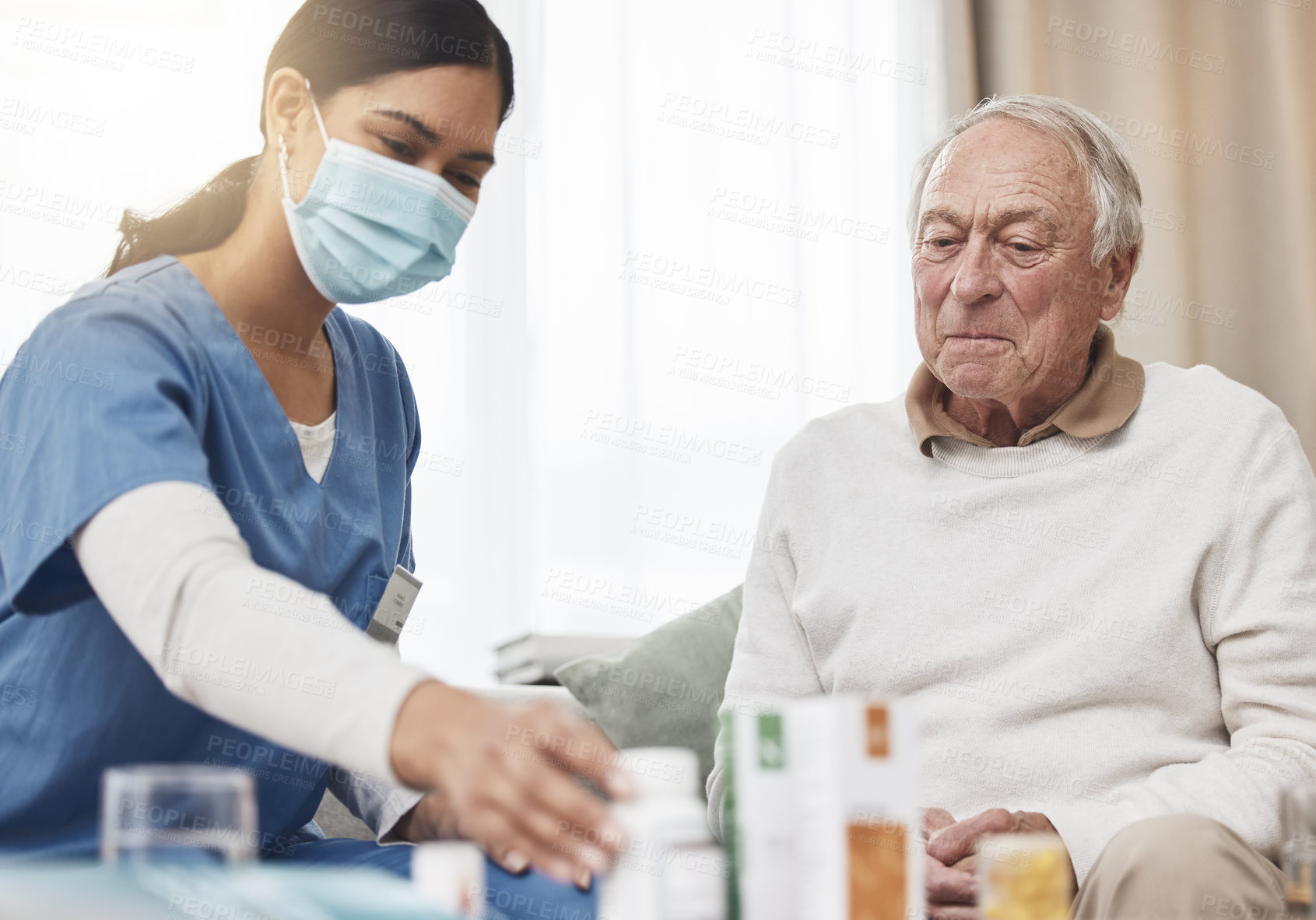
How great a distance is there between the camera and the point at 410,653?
2.34 m

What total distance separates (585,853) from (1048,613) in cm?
88

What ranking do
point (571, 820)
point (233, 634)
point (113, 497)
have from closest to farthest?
point (571, 820) < point (233, 634) < point (113, 497)

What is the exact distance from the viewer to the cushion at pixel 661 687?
1732mm

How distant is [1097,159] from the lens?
1.52 metres

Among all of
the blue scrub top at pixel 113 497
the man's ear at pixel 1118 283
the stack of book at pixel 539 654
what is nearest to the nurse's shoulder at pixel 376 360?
the blue scrub top at pixel 113 497

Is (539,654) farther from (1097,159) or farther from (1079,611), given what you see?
(1097,159)

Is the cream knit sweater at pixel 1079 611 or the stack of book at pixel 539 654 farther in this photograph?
the stack of book at pixel 539 654

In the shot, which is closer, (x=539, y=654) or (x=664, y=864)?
(x=664, y=864)

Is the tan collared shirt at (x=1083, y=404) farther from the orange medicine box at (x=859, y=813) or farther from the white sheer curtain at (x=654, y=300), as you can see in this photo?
the white sheer curtain at (x=654, y=300)

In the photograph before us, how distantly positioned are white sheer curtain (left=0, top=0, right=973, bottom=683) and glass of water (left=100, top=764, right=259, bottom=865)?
63.9 inches

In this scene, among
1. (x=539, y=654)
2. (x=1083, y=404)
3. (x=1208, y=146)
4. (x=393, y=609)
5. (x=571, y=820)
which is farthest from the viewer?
(x=1208, y=146)

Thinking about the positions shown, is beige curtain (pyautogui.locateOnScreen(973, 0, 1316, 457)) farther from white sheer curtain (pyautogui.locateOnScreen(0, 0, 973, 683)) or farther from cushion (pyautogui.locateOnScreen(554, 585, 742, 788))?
cushion (pyautogui.locateOnScreen(554, 585, 742, 788))

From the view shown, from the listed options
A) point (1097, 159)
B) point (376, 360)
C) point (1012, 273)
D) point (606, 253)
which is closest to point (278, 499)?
point (376, 360)

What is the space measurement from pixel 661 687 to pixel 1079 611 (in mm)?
652
